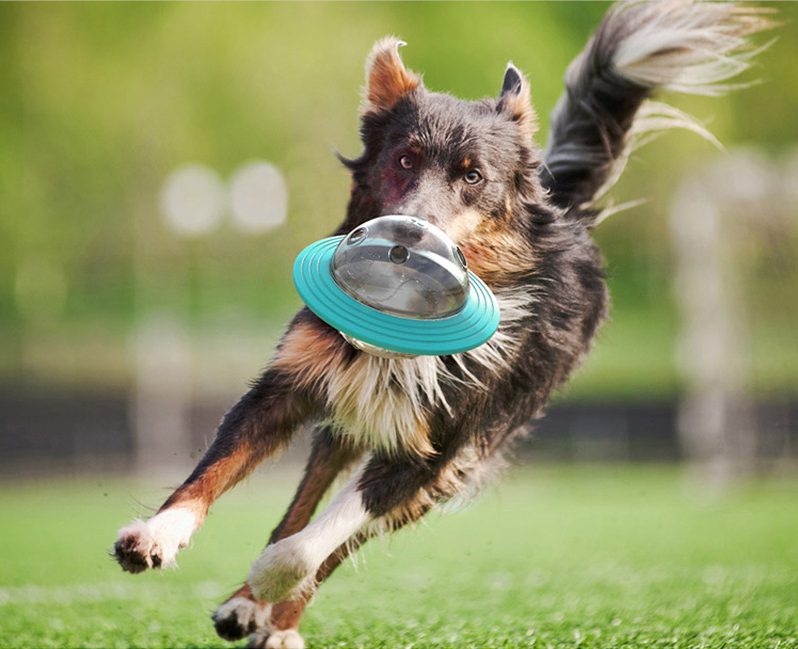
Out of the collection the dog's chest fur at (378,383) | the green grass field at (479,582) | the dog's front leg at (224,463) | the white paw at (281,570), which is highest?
the dog's chest fur at (378,383)

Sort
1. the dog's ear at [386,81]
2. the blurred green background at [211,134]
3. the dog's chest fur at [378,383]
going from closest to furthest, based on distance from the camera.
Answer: the dog's chest fur at [378,383]
the dog's ear at [386,81]
the blurred green background at [211,134]

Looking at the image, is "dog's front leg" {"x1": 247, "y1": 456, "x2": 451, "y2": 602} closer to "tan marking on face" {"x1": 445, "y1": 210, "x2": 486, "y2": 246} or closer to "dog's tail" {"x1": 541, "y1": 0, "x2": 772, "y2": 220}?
"tan marking on face" {"x1": 445, "y1": 210, "x2": 486, "y2": 246}

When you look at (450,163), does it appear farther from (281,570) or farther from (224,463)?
(281,570)

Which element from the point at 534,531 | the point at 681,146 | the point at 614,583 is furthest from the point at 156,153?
the point at 614,583

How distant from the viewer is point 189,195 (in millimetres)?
29109

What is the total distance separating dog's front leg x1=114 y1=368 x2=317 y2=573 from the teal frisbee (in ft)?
1.96

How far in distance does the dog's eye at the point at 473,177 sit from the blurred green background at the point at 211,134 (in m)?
22.2

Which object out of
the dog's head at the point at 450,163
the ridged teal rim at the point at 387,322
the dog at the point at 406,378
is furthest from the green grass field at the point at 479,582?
the dog's head at the point at 450,163

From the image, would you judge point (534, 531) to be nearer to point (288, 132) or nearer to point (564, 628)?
point (564, 628)

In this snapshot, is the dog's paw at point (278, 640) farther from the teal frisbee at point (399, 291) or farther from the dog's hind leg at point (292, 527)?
the teal frisbee at point (399, 291)

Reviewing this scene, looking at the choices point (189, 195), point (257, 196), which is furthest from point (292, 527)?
point (189, 195)

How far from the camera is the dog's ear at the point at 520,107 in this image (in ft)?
15.2

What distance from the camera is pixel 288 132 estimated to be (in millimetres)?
29094

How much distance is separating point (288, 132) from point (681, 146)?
11584mm
